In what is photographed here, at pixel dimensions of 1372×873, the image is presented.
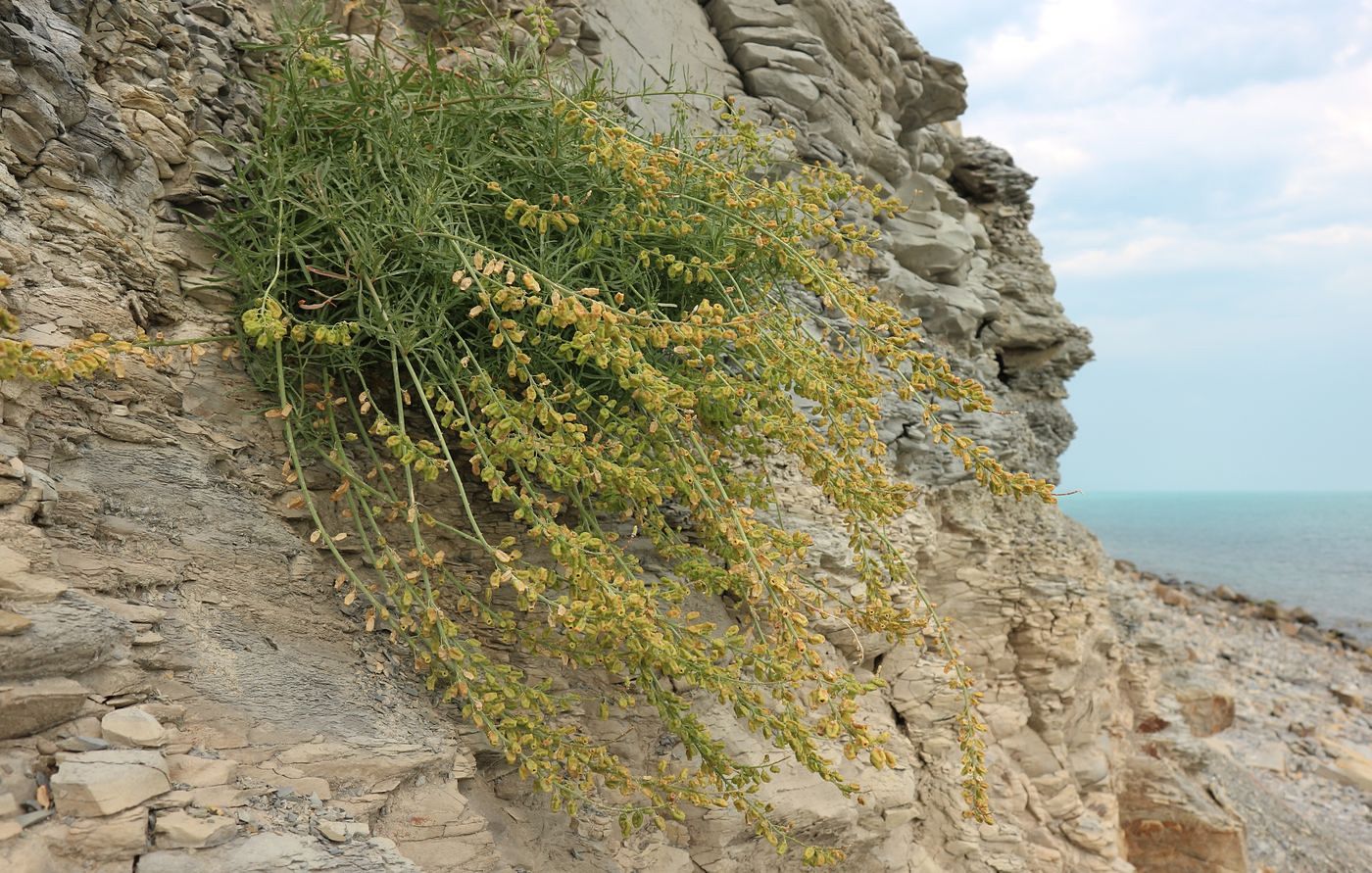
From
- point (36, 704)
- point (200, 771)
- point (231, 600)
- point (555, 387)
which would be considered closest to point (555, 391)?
point (555, 387)

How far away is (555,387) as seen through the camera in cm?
212

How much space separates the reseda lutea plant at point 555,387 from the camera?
6.17ft

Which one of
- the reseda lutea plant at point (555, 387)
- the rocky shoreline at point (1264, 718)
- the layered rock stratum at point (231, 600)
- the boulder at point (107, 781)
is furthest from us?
the rocky shoreline at point (1264, 718)

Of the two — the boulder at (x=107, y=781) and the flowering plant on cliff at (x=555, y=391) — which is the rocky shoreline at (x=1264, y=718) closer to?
the flowering plant on cliff at (x=555, y=391)

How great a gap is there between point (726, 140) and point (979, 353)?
3628mm

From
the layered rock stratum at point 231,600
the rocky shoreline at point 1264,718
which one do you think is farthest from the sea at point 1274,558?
the layered rock stratum at point 231,600

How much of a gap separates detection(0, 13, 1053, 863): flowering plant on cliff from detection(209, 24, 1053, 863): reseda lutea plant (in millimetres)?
10

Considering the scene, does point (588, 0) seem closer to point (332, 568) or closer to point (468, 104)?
point (468, 104)

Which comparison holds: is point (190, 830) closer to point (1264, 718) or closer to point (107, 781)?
point (107, 781)

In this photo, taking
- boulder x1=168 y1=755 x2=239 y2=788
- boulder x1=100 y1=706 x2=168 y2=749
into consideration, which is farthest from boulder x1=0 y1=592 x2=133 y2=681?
boulder x1=168 y1=755 x2=239 y2=788

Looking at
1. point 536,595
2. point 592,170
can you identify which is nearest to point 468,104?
point 592,170

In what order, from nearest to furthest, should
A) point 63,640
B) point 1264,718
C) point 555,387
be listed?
point 63,640
point 555,387
point 1264,718

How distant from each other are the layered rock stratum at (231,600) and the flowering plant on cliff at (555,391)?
16 centimetres

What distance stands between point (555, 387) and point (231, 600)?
2.92 ft
